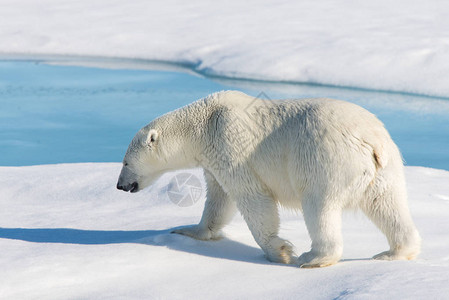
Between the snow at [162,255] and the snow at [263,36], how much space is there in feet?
16.1

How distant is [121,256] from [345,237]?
138 centimetres

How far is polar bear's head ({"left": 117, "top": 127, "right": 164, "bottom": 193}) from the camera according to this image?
3.62 m

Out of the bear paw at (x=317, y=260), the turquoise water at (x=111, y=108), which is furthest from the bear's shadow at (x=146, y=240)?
the turquoise water at (x=111, y=108)

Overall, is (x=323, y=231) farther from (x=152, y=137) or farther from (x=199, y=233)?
(x=152, y=137)

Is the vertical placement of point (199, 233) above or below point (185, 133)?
below

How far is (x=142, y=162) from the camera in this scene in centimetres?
368

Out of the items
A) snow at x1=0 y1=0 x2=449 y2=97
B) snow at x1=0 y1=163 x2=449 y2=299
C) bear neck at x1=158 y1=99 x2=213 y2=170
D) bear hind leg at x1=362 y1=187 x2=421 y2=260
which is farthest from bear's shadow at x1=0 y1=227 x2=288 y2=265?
snow at x1=0 y1=0 x2=449 y2=97

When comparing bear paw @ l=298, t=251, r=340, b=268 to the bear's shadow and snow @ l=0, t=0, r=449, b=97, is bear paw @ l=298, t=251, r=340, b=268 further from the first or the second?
snow @ l=0, t=0, r=449, b=97

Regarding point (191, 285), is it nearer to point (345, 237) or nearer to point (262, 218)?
point (262, 218)

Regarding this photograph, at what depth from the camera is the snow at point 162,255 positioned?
2.83m

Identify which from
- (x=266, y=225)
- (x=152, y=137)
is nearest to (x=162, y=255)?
(x=266, y=225)

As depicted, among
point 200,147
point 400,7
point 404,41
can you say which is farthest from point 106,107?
point 400,7

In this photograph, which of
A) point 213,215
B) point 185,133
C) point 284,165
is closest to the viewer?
point 284,165

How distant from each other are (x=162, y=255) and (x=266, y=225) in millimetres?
567
